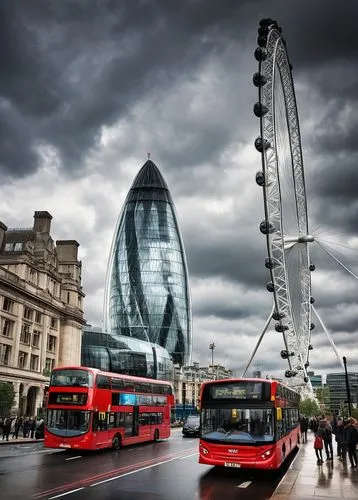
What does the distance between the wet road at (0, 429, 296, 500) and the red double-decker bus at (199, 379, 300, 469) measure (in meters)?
0.90

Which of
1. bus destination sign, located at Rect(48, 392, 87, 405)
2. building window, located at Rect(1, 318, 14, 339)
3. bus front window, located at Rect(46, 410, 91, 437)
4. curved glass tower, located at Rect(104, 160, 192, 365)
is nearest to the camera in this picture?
bus front window, located at Rect(46, 410, 91, 437)

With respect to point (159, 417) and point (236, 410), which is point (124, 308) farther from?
point (236, 410)

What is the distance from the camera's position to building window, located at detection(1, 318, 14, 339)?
226 feet

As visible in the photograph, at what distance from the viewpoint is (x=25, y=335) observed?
74938mm

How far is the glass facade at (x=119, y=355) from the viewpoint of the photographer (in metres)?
117

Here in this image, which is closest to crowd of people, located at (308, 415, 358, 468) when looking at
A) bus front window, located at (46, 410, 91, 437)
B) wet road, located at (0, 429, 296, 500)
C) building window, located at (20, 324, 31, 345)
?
wet road, located at (0, 429, 296, 500)

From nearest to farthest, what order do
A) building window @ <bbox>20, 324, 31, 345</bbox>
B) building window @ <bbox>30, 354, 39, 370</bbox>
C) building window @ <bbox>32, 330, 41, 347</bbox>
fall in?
building window @ <bbox>20, 324, 31, 345</bbox>
building window @ <bbox>30, 354, 39, 370</bbox>
building window @ <bbox>32, 330, 41, 347</bbox>

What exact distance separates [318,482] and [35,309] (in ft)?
209

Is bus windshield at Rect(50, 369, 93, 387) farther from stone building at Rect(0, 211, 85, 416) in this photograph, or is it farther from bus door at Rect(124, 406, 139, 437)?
stone building at Rect(0, 211, 85, 416)

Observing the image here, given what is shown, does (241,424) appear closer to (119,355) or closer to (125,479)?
(125,479)

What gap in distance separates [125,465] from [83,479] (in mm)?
5846

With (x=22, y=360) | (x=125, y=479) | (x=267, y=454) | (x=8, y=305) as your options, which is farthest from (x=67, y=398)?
(x=22, y=360)

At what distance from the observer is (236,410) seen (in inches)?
838

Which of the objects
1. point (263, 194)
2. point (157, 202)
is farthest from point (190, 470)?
point (157, 202)
